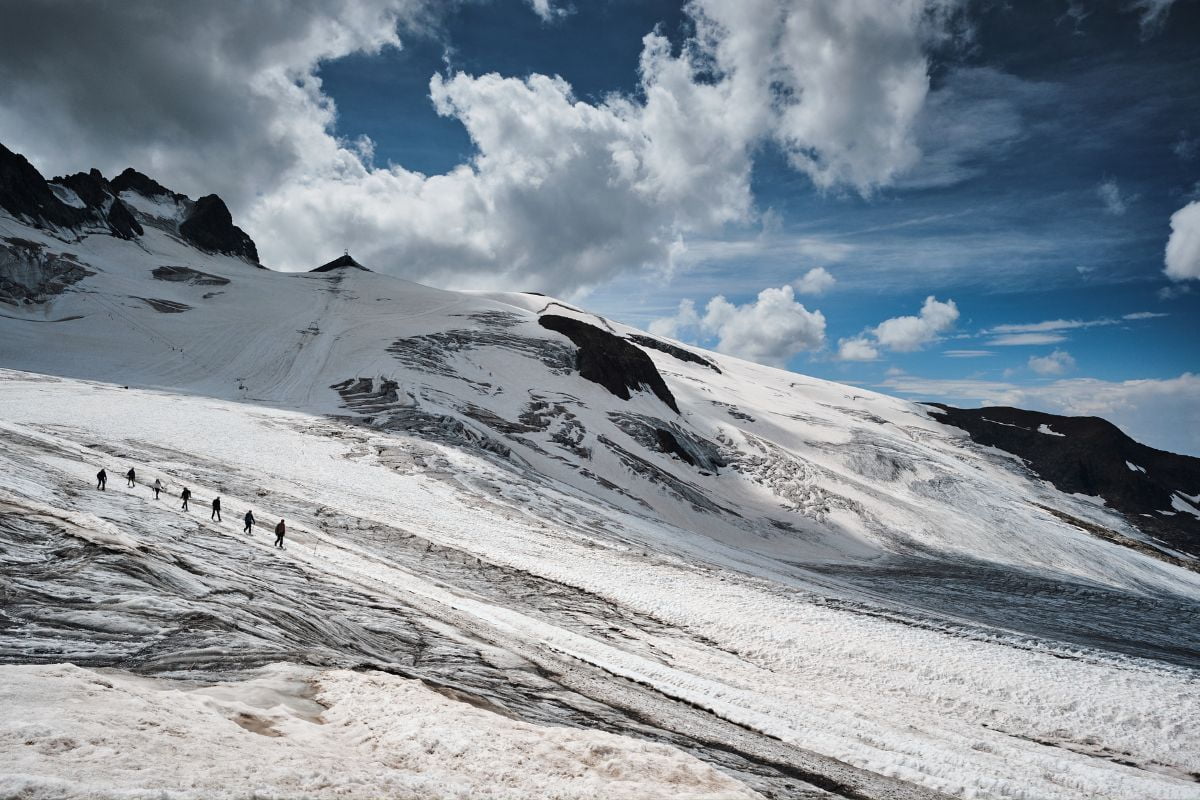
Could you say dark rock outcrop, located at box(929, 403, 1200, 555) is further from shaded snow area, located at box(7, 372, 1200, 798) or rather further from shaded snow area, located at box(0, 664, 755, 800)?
shaded snow area, located at box(0, 664, 755, 800)

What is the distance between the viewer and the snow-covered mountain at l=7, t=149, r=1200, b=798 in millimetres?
9906

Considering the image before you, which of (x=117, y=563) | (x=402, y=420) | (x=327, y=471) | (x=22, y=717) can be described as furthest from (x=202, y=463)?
(x=22, y=717)

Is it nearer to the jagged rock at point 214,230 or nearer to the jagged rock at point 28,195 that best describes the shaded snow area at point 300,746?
the jagged rock at point 28,195

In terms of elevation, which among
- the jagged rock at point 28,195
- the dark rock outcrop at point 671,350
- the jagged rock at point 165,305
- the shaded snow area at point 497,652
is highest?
the dark rock outcrop at point 671,350

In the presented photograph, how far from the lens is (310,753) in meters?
8.63

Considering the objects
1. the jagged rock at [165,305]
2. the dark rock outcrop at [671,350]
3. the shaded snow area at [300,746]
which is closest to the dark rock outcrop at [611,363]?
the jagged rock at [165,305]

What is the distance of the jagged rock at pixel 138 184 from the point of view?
136 meters

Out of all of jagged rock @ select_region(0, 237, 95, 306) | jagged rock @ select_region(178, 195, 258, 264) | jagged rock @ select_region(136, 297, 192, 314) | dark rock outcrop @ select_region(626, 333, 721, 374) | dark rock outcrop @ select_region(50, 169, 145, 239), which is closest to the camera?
jagged rock @ select_region(0, 237, 95, 306)

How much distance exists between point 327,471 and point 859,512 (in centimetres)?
5385

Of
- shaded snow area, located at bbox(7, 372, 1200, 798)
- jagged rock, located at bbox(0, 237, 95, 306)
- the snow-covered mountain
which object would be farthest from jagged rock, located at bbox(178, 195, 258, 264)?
shaded snow area, located at bbox(7, 372, 1200, 798)

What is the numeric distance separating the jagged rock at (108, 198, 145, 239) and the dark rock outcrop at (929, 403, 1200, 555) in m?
158

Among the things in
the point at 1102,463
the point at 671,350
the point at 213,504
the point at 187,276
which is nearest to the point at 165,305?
the point at 187,276

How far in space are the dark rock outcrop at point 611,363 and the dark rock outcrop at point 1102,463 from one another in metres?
73.0

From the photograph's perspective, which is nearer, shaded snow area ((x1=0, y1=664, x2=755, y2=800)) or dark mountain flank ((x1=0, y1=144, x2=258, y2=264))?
shaded snow area ((x1=0, y1=664, x2=755, y2=800))
